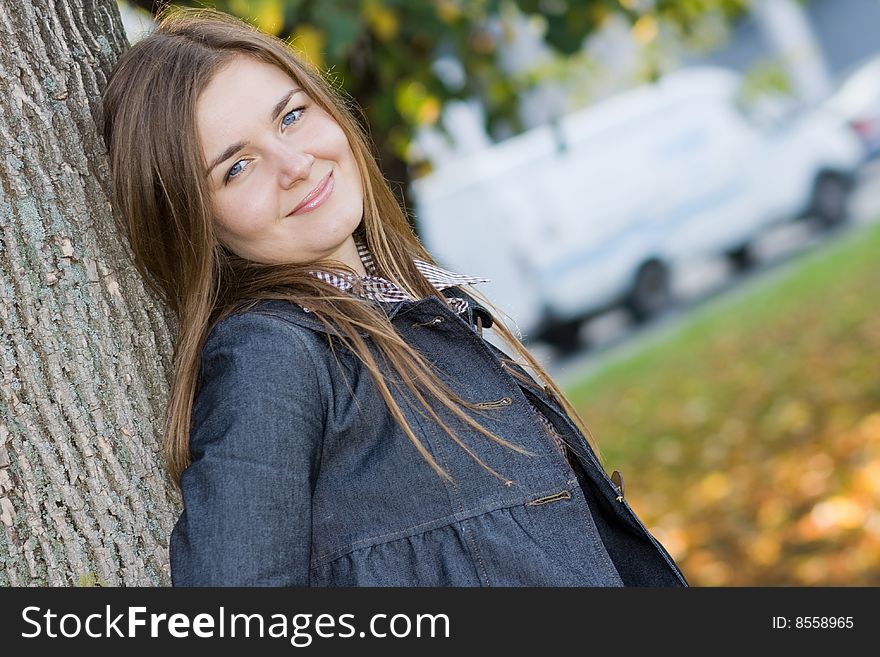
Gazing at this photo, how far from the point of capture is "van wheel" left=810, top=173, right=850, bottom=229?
1116 centimetres

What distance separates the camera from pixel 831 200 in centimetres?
1127

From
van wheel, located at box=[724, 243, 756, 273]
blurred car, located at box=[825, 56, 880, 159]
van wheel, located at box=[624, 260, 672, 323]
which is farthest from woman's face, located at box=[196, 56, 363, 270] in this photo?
blurred car, located at box=[825, 56, 880, 159]

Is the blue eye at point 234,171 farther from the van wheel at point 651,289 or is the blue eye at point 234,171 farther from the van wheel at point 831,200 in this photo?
the van wheel at point 831,200

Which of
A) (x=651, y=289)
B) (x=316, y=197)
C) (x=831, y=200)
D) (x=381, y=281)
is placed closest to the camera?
(x=316, y=197)

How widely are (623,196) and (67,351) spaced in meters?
8.94

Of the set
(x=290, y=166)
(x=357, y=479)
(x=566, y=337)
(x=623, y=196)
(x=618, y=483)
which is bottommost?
(x=357, y=479)

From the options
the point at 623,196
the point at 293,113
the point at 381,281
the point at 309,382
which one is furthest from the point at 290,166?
the point at 623,196

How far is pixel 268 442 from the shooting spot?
1474 millimetres

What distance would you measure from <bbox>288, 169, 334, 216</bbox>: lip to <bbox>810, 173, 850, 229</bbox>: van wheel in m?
10.1

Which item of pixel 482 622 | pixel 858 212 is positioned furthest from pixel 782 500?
pixel 858 212

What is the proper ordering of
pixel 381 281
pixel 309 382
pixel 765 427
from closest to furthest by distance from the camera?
1. pixel 309 382
2. pixel 381 281
3. pixel 765 427

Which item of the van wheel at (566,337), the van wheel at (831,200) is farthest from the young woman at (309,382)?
the van wheel at (831,200)

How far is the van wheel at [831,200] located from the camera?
11164mm

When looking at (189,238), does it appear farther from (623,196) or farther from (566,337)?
(623,196)
